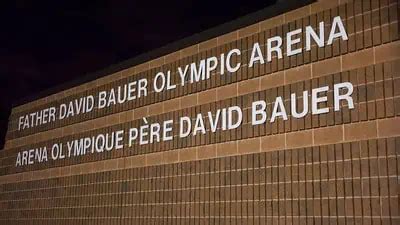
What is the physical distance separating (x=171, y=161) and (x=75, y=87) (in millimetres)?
4849

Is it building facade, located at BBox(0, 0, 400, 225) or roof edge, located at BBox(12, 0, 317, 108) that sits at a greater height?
roof edge, located at BBox(12, 0, 317, 108)

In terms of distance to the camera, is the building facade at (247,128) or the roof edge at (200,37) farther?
the roof edge at (200,37)

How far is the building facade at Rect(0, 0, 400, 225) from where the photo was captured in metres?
7.93

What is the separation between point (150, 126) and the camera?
12.2 meters

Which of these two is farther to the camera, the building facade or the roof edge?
the roof edge

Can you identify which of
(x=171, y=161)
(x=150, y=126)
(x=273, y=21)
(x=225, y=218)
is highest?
A: (x=273, y=21)

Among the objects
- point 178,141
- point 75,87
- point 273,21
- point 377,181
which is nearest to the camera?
point 377,181

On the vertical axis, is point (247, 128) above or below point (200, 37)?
below

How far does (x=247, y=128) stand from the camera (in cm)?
984

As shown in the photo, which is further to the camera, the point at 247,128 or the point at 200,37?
the point at 200,37

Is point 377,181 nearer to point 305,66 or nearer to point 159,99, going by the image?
point 305,66

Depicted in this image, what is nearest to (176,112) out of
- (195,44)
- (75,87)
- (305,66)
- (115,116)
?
(195,44)

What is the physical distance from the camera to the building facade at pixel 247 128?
793 cm

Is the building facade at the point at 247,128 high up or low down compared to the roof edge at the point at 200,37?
down
